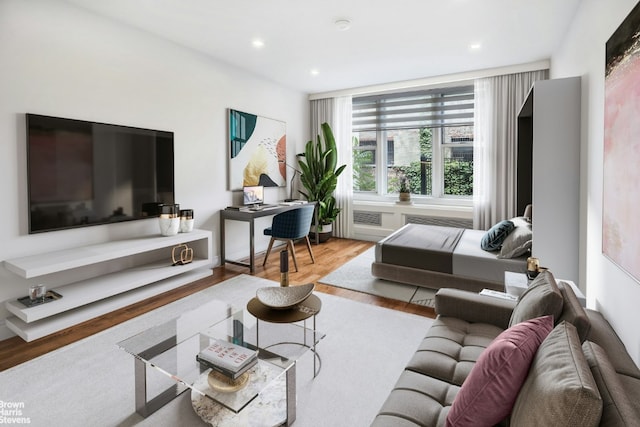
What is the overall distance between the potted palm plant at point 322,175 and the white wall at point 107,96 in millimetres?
1142

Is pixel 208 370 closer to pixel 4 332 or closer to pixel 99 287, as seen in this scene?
pixel 99 287

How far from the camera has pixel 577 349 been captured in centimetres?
93

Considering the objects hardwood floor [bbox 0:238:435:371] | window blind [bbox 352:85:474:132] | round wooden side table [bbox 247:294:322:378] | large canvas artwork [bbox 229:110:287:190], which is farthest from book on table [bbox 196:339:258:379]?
window blind [bbox 352:85:474:132]

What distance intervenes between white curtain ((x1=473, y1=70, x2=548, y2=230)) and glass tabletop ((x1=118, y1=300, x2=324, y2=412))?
12.2 ft

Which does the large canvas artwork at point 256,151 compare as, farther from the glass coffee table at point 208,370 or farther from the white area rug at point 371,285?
the glass coffee table at point 208,370

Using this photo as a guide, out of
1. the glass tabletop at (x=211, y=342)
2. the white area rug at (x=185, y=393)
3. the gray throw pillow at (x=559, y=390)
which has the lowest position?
the white area rug at (x=185, y=393)

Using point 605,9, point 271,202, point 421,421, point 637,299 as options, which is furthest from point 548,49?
point 421,421

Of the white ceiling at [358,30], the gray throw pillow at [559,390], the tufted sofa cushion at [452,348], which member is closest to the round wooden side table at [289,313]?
the tufted sofa cushion at [452,348]

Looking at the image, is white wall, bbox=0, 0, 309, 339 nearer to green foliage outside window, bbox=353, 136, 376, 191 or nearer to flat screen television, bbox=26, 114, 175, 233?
flat screen television, bbox=26, 114, 175, 233

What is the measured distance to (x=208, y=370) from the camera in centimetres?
160

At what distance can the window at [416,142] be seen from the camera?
5.11 m

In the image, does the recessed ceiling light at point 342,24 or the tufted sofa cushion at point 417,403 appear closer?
the tufted sofa cushion at point 417,403

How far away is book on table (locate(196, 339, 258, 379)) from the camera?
1489 mm

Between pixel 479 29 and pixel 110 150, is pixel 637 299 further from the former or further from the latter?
pixel 110 150
